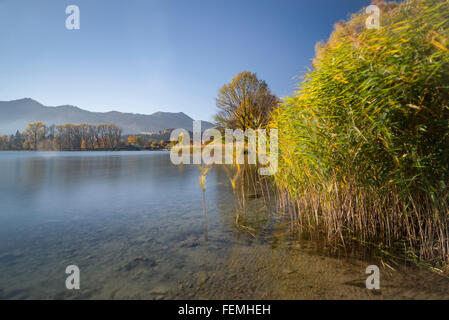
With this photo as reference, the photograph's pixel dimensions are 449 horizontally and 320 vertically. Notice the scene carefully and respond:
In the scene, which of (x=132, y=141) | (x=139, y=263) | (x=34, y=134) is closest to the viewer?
(x=139, y=263)

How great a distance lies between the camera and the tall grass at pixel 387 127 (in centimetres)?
212

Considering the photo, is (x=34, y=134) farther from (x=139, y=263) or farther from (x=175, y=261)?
(x=175, y=261)

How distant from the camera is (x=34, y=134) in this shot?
203 feet

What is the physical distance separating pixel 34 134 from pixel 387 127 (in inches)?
3340

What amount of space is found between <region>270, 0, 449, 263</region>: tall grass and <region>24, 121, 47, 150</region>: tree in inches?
3255

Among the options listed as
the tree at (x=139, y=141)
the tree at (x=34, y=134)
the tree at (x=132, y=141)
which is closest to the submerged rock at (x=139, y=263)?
the tree at (x=139, y=141)

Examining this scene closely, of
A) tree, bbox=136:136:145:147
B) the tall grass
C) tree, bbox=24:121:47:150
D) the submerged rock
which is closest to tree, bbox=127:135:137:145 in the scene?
tree, bbox=136:136:145:147

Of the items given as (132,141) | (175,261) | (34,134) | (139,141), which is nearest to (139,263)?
(175,261)

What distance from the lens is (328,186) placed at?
2.78 metres

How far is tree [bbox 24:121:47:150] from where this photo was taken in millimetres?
61719

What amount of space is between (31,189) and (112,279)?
7.97m

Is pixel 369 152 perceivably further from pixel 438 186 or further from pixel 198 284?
pixel 198 284

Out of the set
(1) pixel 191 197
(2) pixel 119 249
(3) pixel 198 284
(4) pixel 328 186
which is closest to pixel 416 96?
(4) pixel 328 186

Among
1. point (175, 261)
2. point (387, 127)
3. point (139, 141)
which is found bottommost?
point (175, 261)
